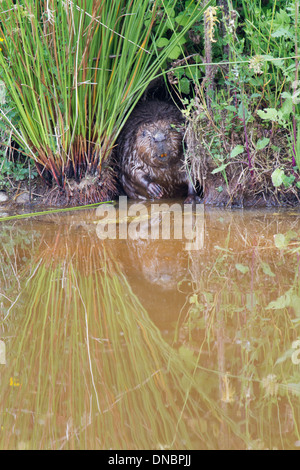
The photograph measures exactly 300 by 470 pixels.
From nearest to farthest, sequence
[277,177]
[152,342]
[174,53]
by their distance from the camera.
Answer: [152,342] → [277,177] → [174,53]

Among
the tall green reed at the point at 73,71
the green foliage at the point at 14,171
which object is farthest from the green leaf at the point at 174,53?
the green foliage at the point at 14,171

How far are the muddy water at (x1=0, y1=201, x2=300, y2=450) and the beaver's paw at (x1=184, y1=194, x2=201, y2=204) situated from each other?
110 cm

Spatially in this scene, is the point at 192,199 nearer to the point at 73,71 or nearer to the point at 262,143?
the point at 262,143

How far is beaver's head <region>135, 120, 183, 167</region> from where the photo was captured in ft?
13.2

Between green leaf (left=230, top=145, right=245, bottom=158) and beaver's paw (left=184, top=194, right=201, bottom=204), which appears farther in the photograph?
beaver's paw (left=184, top=194, right=201, bottom=204)

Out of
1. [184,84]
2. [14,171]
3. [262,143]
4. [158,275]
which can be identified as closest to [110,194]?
[14,171]

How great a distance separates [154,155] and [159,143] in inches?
5.4

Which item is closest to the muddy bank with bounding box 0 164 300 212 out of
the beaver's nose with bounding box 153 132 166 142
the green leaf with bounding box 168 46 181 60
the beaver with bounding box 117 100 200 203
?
the beaver with bounding box 117 100 200 203

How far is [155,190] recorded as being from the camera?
426 centimetres

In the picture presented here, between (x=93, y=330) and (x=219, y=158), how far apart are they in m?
2.06

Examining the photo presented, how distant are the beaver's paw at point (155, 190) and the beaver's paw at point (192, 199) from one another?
33 centimetres

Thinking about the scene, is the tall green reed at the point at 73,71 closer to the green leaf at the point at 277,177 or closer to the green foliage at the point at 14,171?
the green foliage at the point at 14,171

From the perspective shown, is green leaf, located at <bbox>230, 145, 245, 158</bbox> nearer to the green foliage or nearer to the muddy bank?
the muddy bank

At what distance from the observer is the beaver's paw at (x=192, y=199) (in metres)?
3.93
